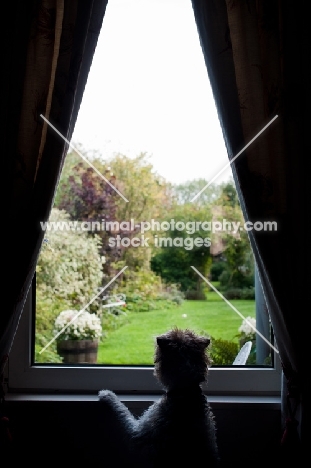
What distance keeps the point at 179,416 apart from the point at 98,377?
555 millimetres

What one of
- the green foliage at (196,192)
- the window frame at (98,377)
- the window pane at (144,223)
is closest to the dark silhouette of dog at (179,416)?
the window frame at (98,377)

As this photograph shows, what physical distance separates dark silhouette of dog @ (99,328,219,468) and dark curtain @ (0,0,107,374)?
507 mm

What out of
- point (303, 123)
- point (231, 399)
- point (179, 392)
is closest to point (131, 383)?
point (231, 399)

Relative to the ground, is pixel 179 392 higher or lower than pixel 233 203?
lower

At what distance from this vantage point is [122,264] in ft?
6.63

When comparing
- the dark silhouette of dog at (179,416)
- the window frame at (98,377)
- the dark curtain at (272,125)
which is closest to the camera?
the dark silhouette of dog at (179,416)

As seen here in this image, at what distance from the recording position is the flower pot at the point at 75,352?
2.00m

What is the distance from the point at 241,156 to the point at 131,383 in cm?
87

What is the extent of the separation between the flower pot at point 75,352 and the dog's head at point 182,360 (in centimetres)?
57

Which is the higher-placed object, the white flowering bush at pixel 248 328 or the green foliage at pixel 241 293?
the green foliage at pixel 241 293

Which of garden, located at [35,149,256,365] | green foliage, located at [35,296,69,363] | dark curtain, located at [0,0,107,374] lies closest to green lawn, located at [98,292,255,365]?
garden, located at [35,149,256,365]

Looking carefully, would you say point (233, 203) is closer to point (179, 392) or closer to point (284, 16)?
point (284, 16)

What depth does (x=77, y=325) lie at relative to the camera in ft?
6.58

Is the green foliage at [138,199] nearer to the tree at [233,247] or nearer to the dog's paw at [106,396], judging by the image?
the tree at [233,247]
